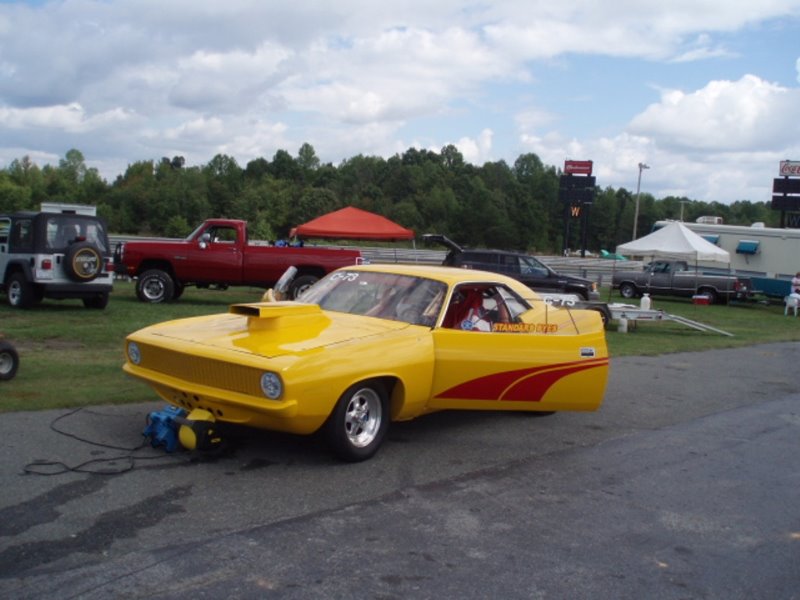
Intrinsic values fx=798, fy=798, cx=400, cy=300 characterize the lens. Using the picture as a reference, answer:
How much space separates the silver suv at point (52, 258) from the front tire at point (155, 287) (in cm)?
221

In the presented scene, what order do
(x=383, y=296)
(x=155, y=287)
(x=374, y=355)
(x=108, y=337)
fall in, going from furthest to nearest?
(x=155, y=287) < (x=108, y=337) < (x=383, y=296) < (x=374, y=355)

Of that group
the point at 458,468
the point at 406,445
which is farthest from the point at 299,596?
the point at 406,445

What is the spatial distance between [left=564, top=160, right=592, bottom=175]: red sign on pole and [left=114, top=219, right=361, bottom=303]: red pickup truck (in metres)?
33.1

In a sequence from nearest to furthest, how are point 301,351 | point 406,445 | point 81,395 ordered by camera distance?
point 301,351, point 406,445, point 81,395

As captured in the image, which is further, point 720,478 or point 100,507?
point 720,478

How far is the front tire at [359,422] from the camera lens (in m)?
5.69

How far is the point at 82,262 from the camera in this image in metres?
14.6

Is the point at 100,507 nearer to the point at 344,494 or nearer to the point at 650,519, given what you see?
the point at 344,494

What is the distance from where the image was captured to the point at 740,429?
8.05 metres

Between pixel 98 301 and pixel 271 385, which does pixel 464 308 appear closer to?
pixel 271 385

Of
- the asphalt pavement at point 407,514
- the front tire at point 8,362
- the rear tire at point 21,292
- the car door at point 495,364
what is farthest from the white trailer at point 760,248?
the front tire at point 8,362

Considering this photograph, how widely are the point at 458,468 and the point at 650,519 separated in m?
1.49

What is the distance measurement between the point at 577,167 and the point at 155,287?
35.8 meters

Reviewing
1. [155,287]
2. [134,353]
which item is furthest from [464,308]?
[155,287]
